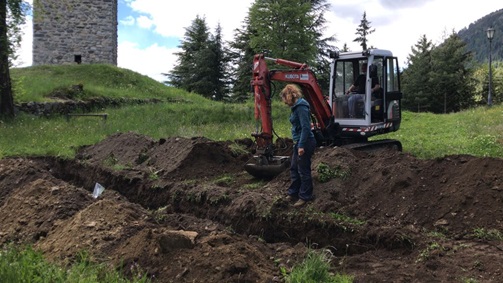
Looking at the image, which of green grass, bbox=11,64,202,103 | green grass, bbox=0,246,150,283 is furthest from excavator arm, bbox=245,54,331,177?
green grass, bbox=11,64,202,103

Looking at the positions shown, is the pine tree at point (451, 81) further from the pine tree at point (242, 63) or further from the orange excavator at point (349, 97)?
the orange excavator at point (349, 97)

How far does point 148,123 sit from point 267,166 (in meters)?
10.6

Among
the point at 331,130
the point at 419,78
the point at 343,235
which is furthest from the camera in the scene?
the point at 419,78

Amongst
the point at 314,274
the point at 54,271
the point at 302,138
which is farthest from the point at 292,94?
the point at 54,271

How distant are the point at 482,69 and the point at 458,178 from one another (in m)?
57.2

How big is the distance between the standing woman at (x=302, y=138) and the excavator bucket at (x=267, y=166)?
1.46 meters

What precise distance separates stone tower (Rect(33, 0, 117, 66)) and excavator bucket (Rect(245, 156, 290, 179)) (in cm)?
2421

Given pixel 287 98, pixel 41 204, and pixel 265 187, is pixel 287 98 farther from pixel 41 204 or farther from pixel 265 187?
pixel 41 204

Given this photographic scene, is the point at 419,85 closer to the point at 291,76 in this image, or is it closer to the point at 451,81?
the point at 451,81

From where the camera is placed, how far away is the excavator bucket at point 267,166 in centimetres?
899

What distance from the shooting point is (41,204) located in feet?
21.7

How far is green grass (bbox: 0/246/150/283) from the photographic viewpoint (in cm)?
413

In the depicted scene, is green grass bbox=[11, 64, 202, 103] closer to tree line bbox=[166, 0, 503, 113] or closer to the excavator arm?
tree line bbox=[166, 0, 503, 113]

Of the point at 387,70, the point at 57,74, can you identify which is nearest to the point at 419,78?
the point at 57,74
